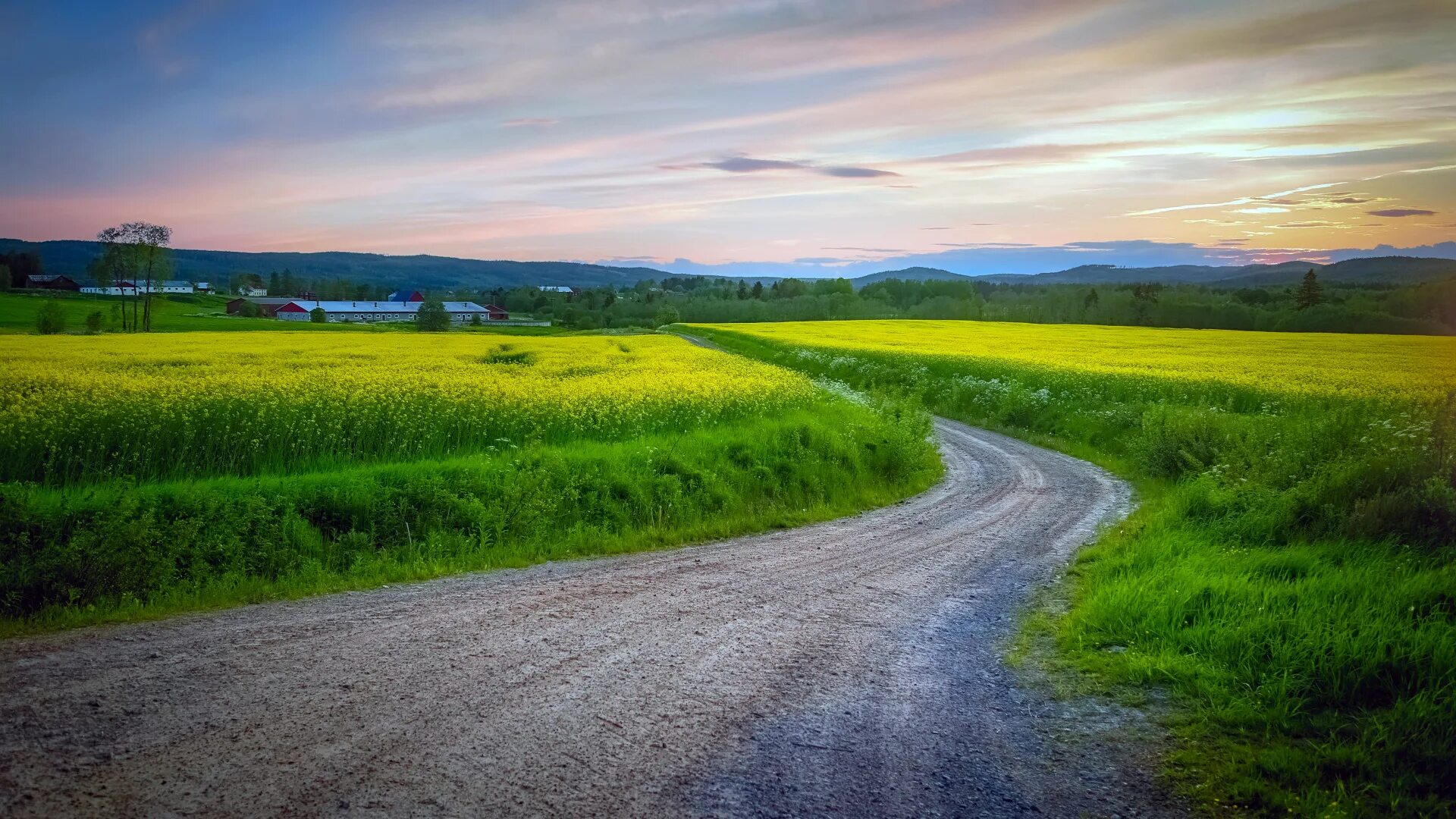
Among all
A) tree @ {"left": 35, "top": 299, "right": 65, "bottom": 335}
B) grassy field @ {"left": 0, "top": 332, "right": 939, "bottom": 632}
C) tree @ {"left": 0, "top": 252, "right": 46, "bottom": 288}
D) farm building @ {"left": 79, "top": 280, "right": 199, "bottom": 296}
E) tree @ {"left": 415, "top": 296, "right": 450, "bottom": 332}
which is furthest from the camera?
tree @ {"left": 415, "top": 296, "right": 450, "bottom": 332}

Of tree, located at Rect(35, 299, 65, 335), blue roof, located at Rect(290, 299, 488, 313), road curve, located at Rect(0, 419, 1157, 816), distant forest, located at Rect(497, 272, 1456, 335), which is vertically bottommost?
road curve, located at Rect(0, 419, 1157, 816)

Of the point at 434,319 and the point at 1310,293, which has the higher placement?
the point at 1310,293

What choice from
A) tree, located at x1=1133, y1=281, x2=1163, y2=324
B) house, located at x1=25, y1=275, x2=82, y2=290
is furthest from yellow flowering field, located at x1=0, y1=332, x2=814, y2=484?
tree, located at x1=1133, y1=281, x2=1163, y2=324

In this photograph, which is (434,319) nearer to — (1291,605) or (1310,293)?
(1310,293)

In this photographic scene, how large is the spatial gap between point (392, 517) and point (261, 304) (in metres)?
91.5

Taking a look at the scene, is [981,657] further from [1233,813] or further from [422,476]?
[422,476]

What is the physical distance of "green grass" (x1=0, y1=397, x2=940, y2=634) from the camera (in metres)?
8.05

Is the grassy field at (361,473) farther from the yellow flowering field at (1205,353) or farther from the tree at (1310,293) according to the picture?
the tree at (1310,293)

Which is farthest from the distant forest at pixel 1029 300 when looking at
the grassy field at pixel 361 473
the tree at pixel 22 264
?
the grassy field at pixel 361 473

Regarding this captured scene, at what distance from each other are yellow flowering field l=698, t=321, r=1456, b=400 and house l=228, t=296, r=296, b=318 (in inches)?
1805

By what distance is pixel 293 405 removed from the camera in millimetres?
14711

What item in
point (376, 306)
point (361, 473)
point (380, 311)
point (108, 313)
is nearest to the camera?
point (361, 473)

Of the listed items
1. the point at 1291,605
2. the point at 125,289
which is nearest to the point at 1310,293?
the point at 1291,605

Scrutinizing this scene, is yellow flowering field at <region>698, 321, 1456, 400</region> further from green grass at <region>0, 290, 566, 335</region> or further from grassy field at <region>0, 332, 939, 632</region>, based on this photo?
green grass at <region>0, 290, 566, 335</region>
